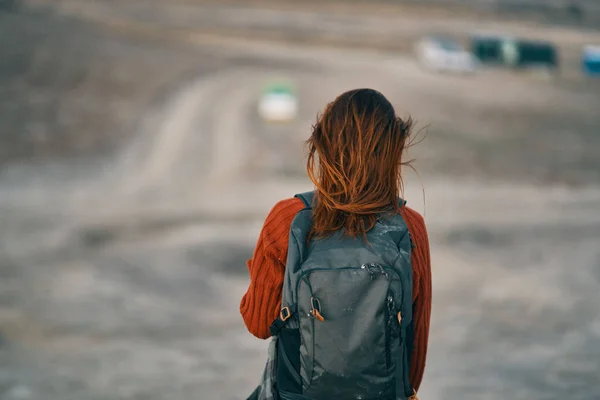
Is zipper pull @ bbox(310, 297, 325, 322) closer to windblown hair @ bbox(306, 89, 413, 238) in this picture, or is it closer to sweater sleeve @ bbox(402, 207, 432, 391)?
windblown hair @ bbox(306, 89, 413, 238)

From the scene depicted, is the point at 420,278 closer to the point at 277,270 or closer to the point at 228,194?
the point at 277,270

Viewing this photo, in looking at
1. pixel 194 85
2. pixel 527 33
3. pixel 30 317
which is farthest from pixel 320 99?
pixel 527 33

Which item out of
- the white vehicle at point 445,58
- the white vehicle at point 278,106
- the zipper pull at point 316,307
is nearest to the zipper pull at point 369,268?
the zipper pull at point 316,307

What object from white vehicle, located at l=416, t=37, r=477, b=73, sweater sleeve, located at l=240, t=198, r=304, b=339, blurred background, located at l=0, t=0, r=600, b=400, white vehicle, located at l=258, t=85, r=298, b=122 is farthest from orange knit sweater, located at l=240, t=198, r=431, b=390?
white vehicle, located at l=416, t=37, r=477, b=73

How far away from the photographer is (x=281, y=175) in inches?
553

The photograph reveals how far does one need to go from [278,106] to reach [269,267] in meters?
17.0

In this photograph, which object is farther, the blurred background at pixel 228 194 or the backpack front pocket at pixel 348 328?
the blurred background at pixel 228 194

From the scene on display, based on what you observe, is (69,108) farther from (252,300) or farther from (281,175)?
(252,300)

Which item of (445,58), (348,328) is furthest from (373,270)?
(445,58)

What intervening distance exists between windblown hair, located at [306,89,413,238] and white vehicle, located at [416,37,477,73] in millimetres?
25984

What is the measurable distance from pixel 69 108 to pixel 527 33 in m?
22.9

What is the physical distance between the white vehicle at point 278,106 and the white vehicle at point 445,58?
29.7 ft

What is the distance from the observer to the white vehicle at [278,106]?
18922 millimetres

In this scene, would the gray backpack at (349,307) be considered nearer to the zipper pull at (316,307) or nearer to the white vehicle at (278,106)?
the zipper pull at (316,307)
